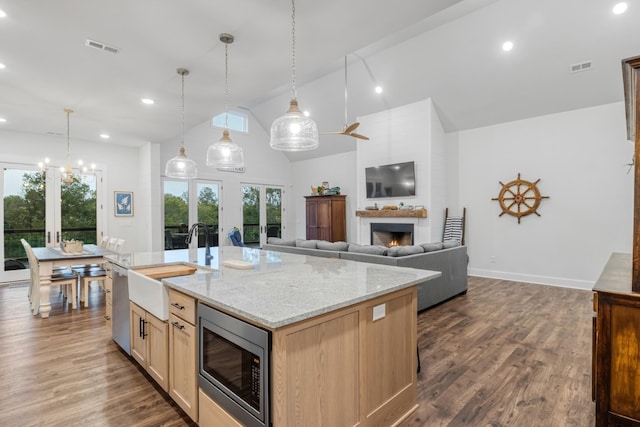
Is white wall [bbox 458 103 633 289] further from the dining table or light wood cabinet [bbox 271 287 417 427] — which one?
the dining table

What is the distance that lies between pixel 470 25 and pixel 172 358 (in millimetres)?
6012

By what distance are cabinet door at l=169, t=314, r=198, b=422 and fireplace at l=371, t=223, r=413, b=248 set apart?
5596mm

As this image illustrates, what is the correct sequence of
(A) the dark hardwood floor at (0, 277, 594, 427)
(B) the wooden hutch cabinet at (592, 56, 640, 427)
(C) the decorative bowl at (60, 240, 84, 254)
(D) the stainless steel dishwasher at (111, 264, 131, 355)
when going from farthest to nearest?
(C) the decorative bowl at (60, 240, 84, 254)
(D) the stainless steel dishwasher at (111, 264, 131, 355)
(A) the dark hardwood floor at (0, 277, 594, 427)
(B) the wooden hutch cabinet at (592, 56, 640, 427)

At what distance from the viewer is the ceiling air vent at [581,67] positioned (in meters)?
4.95

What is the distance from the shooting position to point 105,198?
720cm

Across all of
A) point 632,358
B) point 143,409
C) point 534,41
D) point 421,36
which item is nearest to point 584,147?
point 534,41

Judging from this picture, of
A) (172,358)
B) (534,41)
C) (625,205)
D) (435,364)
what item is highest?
(534,41)

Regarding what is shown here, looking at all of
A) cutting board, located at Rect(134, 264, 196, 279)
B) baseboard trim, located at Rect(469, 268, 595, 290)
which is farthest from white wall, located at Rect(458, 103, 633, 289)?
cutting board, located at Rect(134, 264, 196, 279)

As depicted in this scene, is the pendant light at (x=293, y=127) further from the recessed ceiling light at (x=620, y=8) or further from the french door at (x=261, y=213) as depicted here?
the french door at (x=261, y=213)

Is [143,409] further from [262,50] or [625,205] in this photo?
[625,205]

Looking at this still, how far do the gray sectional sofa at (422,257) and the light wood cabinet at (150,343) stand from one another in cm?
252

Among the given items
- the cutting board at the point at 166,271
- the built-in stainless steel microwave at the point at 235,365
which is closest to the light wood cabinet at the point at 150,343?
the cutting board at the point at 166,271

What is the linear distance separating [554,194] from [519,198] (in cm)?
55

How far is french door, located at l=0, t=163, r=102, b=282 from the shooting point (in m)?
6.18
